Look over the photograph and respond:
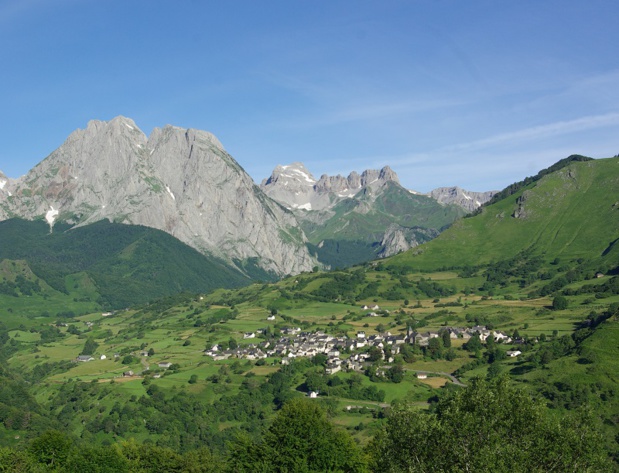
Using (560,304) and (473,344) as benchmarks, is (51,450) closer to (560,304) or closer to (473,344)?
(473,344)

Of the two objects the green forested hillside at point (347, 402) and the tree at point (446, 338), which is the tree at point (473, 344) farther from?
the tree at point (446, 338)

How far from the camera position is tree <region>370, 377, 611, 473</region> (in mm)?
45156

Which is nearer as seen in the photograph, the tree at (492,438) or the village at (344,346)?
the tree at (492,438)

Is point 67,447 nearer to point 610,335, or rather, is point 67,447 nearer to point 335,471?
point 335,471

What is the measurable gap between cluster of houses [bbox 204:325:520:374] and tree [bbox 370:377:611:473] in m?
113

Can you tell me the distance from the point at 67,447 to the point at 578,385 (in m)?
84.3

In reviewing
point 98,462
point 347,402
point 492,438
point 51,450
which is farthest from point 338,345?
point 492,438

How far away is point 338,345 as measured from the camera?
182m

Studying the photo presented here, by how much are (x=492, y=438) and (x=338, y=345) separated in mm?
136470

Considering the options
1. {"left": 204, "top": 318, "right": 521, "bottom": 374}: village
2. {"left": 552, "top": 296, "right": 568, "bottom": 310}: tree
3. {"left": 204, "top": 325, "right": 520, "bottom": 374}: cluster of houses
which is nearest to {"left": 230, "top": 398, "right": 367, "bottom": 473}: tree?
{"left": 204, "top": 318, "right": 521, "bottom": 374}: village

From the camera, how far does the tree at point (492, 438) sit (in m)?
45.2

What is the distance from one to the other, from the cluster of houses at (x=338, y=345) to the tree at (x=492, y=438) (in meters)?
113

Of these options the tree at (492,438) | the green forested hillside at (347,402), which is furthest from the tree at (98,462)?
the tree at (492,438)

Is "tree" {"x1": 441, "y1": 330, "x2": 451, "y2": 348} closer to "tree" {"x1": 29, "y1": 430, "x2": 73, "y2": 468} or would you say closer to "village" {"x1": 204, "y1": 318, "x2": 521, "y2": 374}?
"village" {"x1": 204, "y1": 318, "x2": 521, "y2": 374}
